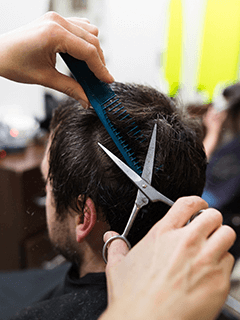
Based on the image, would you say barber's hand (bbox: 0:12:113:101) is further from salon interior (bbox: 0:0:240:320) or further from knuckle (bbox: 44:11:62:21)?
salon interior (bbox: 0:0:240:320)

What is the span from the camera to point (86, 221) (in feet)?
2.26

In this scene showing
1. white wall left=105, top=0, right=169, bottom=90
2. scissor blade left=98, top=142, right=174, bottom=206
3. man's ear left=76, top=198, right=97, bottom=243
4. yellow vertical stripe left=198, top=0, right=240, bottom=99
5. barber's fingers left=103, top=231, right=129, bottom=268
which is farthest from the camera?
yellow vertical stripe left=198, top=0, right=240, bottom=99

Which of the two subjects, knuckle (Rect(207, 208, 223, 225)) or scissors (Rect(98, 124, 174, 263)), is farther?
scissors (Rect(98, 124, 174, 263))

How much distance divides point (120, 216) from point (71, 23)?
1.53ft

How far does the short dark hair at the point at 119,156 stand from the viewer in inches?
24.3

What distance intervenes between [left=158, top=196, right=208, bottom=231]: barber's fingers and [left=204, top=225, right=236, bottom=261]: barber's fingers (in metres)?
0.05

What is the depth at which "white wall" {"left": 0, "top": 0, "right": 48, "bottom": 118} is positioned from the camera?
989 mm

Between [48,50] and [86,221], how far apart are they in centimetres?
43

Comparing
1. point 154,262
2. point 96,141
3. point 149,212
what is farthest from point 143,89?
point 154,262

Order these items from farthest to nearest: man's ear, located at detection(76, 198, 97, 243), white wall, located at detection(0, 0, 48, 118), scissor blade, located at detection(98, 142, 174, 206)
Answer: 1. white wall, located at detection(0, 0, 48, 118)
2. man's ear, located at detection(76, 198, 97, 243)
3. scissor blade, located at detection(98, 142, 174, 206)

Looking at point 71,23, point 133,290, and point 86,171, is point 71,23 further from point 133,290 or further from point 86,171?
point 133,290

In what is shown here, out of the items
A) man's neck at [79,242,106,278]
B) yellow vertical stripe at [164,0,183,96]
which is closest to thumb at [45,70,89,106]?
man's neck at [79,242,106,278]

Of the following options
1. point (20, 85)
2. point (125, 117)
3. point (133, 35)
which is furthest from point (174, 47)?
point (125, 117)

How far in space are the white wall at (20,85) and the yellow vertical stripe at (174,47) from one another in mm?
735
